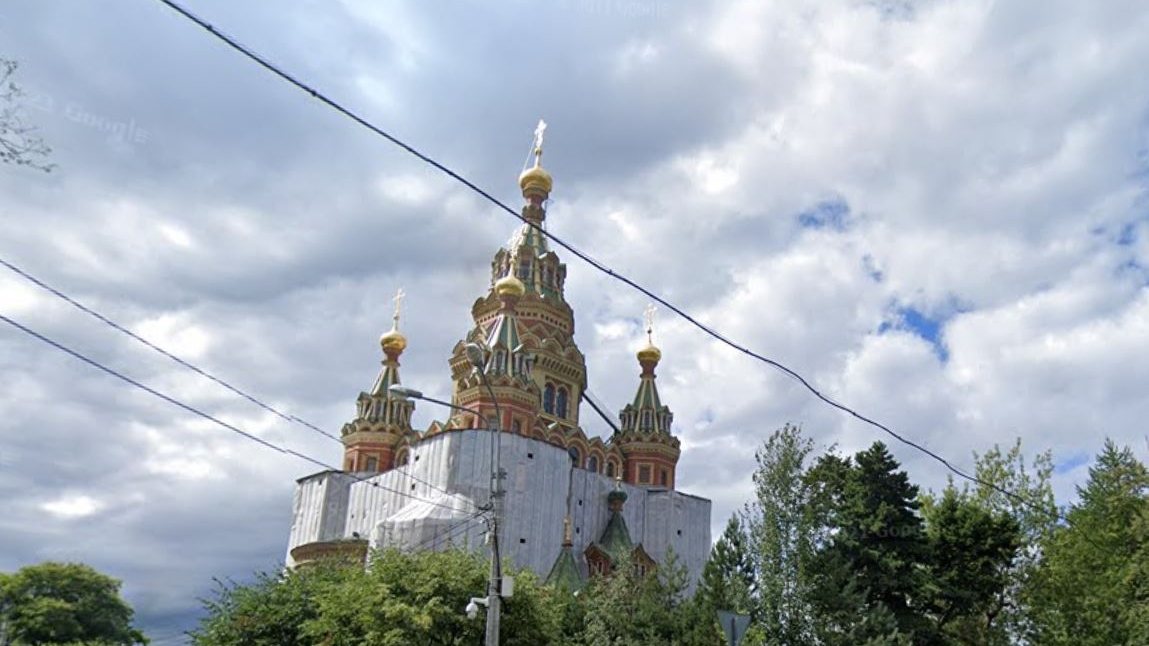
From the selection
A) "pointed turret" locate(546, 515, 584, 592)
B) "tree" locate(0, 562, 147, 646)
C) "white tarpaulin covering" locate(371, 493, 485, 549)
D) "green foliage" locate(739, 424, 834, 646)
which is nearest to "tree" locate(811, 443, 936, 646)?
"green foliage" locate(739, 424, 834, 646)

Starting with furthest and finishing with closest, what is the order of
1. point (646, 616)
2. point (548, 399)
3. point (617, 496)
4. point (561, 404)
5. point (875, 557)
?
point (561, 404)
point (548, 399)
point (617, 496)
point (875, 557)
point (646, 616)

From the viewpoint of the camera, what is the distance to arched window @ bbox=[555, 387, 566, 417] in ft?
190

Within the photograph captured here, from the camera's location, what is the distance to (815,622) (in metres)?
23.9

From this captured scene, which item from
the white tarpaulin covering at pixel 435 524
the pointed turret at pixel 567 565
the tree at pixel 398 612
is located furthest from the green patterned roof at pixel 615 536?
the tree at pixel 398 612

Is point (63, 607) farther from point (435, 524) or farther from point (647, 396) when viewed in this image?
point (647, 396)

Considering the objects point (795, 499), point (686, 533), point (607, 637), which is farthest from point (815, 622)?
point (686, 533)

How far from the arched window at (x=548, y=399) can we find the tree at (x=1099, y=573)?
96.0 ft

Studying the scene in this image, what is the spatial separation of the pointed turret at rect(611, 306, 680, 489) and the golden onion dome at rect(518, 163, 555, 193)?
14711 millimetres

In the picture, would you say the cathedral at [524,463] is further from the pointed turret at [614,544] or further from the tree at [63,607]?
the tree at [63,607]

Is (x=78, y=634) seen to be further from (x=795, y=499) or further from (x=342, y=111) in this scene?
(x=342, y=111)

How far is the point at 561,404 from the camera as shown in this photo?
58.4 metres

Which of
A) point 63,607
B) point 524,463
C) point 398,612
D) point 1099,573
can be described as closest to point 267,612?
point 398,612

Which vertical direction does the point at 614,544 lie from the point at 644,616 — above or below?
above

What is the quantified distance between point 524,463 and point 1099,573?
26.1 meters
